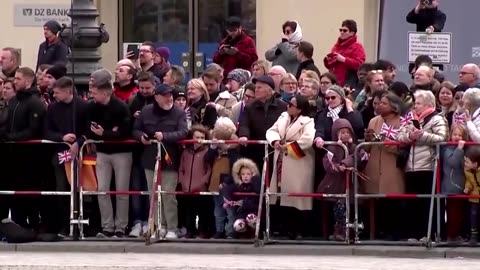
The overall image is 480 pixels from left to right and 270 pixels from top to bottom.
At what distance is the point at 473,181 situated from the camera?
16578 mm

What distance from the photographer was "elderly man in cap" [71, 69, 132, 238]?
17.4 meters

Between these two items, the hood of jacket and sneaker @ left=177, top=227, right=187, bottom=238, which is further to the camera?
sneaker @ left=177, top=227, right=187, bottom=238

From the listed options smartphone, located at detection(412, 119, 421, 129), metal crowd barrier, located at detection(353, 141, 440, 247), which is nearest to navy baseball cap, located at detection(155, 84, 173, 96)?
metal crowd barrier, located at detection(353, 141, 440, 247)

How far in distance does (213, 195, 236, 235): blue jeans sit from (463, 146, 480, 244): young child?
268cm

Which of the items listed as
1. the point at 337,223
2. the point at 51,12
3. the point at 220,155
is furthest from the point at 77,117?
the point at 51,12

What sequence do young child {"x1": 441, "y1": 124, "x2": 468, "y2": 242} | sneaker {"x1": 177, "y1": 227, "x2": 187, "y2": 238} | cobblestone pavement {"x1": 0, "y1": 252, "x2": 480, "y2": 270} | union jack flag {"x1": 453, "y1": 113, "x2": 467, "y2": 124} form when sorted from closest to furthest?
cobblestone pavement {"x1": 0, "y1": 252, "x2": 480, "y2": 270} < young child {"x1": 441, "y1": 124, "x2": 468, "y2": 242} < union jack flag {"x1": 453, "y1": 113, "x2": 467, "y2": 124} < sneaker {"x1": 177, "y1": 227, "x2": 187, "y2": 238}

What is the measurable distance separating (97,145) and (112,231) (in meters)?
1.03

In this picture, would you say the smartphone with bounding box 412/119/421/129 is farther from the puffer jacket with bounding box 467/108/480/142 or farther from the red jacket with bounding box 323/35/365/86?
the red jacket with bounding box 323/35/365/86

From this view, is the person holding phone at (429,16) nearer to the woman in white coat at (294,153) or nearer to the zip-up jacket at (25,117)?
the woman in white coat at (294,153)

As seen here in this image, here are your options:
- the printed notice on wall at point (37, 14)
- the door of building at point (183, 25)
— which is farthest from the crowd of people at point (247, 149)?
the door of building at point (183, 25)

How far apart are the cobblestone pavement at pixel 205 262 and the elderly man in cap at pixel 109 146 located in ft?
3.07

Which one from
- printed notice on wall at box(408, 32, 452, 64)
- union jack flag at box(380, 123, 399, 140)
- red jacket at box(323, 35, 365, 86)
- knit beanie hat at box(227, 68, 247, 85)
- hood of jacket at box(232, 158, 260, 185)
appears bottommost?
hood of jacket at box(232, 158, 260, 185)

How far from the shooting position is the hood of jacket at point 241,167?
1714 cm

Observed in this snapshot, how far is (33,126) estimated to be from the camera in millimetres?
17625
